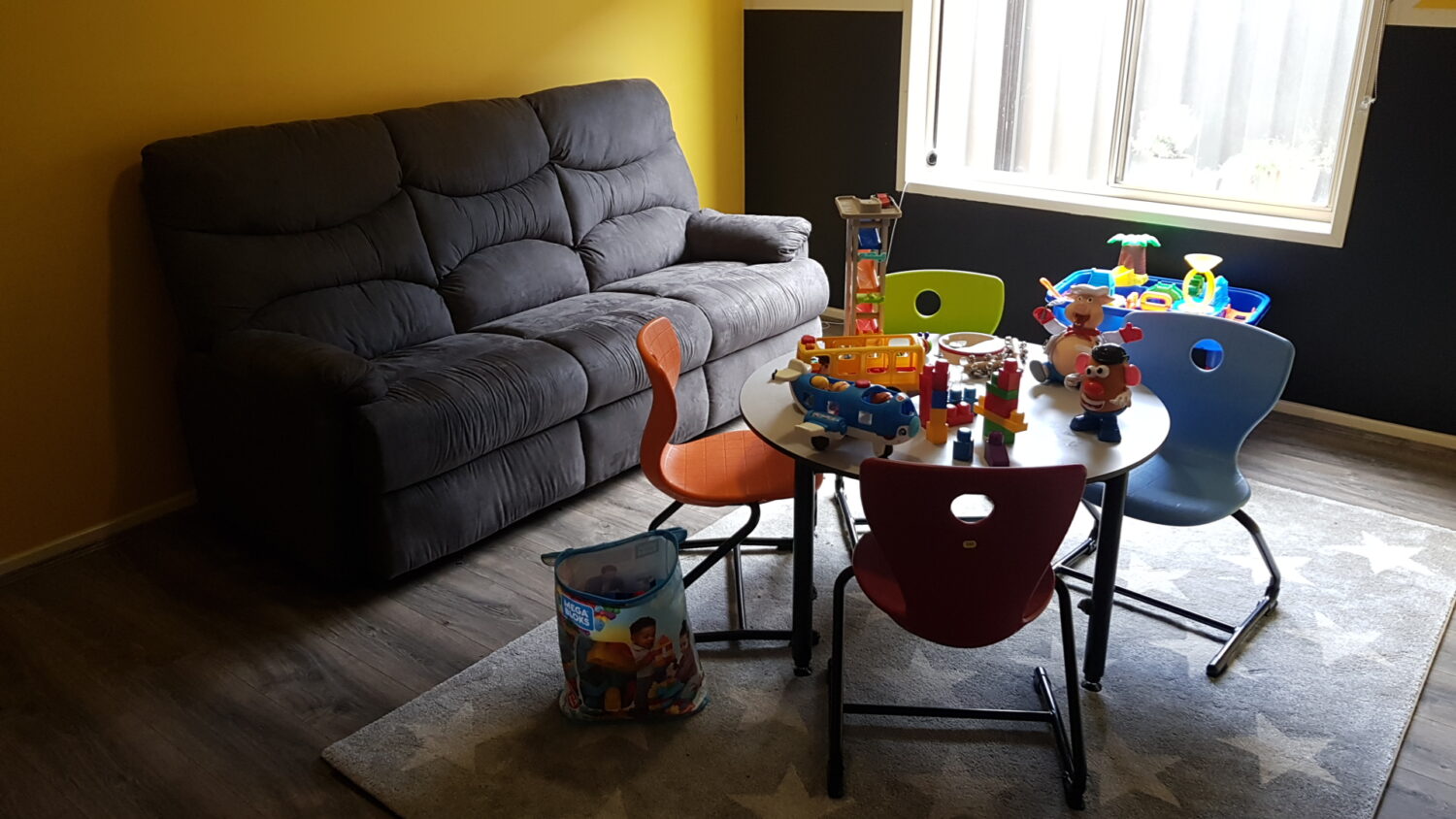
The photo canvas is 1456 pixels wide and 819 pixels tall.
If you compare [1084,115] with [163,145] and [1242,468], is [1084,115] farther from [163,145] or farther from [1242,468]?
[163,145]

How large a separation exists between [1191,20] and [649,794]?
10.8 feet

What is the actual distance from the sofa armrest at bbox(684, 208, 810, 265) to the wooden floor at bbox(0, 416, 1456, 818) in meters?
1.14

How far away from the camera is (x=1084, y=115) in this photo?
14.0 ft

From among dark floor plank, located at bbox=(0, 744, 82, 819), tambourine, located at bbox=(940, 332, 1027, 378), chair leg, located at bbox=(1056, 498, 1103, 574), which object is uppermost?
tambourine, located at bbox=(940, 332, 1027, 378)

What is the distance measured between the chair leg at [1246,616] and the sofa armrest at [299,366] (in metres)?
1.80

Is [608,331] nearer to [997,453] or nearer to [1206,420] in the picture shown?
[997,453]

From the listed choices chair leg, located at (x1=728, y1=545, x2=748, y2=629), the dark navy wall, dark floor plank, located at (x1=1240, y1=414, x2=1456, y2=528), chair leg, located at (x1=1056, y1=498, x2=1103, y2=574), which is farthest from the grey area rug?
the dark navy wall

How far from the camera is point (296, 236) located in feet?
10.3

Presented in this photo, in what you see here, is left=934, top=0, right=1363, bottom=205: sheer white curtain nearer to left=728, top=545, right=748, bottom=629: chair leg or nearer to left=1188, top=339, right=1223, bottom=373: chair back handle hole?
left=1188, top=339, right=1223, bottom=373: chair back handle hole

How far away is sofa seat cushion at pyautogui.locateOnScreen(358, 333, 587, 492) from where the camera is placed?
266 cm

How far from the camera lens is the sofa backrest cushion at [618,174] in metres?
3.88

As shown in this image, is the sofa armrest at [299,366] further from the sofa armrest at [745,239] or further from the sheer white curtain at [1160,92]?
the sheer white curtain at [1160,92]

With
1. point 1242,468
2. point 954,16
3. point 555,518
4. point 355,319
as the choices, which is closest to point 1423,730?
point 1242,468

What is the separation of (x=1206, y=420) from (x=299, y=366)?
218 cm
